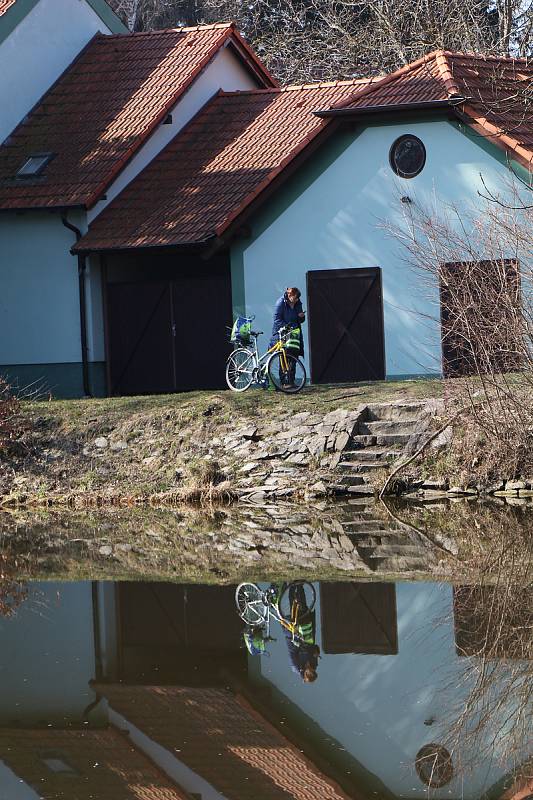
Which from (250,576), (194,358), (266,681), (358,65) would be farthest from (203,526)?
(358,65)

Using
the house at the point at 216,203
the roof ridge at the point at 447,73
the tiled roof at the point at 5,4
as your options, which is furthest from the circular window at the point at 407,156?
the tiled roof at the point at 5,4

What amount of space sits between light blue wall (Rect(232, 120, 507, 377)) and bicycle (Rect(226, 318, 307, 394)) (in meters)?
2.38

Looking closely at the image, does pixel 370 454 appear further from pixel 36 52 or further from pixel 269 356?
pixel 36 52

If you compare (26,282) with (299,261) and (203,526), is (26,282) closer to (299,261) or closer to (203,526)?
(299,261)

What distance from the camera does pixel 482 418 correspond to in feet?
57.4

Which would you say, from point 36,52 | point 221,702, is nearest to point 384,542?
point 221,702

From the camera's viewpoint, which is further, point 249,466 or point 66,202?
point 66,202

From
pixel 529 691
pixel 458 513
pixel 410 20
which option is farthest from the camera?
pixel 410 20

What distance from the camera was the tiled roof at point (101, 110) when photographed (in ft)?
86.7

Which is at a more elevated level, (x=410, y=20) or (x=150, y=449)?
(x=410, y=20)

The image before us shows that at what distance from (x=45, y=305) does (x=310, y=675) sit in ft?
61.8

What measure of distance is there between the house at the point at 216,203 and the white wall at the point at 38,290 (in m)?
0.03

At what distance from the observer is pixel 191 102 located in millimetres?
28641

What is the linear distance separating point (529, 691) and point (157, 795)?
2.31 m
